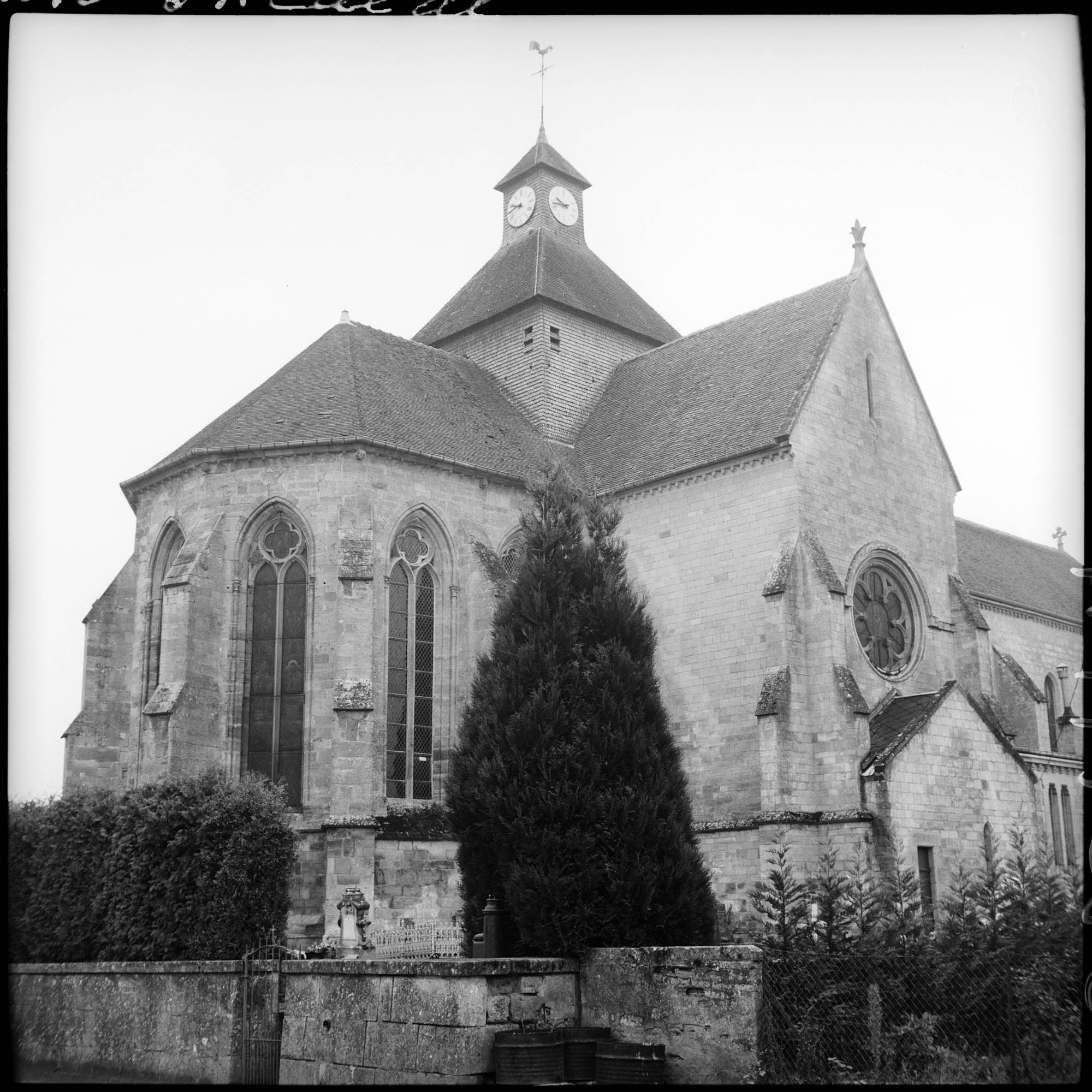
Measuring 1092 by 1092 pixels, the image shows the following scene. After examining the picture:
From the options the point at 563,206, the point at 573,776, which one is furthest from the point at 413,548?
the point at 563,206

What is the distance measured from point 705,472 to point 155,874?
12.3 m

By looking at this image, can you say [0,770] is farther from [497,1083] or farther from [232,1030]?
[232,1030]

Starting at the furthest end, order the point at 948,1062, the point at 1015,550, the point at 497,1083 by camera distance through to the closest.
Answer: the point at 1015,550 → the point at 497,1083 → the point at 948,1062

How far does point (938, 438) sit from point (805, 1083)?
59.3 ft

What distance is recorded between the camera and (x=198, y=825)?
17688 millimetres

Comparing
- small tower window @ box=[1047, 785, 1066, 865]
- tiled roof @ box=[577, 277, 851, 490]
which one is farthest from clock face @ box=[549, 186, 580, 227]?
small tower window @ box=[1047, 785, 1066, 865]

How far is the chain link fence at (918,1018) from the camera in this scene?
36.2ft

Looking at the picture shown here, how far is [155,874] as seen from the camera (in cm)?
1773

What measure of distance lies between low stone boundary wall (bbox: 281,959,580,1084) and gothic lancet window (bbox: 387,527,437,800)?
358 inches

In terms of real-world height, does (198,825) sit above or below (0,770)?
below

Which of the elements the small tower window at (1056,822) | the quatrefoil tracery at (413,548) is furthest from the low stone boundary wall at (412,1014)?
the small tower window at (1056,822)

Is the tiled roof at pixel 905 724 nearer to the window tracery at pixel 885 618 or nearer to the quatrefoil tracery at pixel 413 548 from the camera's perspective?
the window tracery at pixel 885 618

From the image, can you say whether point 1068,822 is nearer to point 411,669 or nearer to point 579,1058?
point 411,669

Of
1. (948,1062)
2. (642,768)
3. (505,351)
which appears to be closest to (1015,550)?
(505,351)
